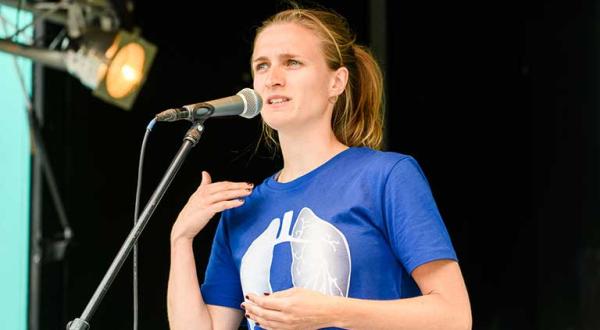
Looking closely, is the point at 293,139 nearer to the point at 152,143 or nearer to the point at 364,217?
the point at 364,217

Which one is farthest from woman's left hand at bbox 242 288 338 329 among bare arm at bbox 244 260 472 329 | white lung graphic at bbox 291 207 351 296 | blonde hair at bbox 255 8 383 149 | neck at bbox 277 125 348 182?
Result: blonde hair at bbox 255 8 383 149

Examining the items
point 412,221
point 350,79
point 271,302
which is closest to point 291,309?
point 271,302

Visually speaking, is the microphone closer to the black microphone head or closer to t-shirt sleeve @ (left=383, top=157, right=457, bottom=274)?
the black microphone head

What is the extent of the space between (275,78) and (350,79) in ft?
0.78

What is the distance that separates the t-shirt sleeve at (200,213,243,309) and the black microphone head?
0.30 m

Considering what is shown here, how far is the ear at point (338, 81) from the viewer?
1.73 metres

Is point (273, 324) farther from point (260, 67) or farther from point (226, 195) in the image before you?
point (260, 67)

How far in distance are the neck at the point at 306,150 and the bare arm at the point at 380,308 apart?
0.33 m

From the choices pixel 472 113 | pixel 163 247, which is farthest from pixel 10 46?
pixel 472 113

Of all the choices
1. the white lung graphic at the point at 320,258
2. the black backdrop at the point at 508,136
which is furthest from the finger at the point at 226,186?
the black backdrop at the point at 508,136

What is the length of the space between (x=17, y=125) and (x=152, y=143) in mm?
500

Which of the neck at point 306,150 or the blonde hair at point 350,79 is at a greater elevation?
the blonde hair at point 350,79

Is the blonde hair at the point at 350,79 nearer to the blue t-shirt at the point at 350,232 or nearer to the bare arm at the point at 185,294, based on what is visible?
the blue t-shirt at the point at 350,232

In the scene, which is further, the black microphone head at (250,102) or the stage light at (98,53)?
the stage light at (98,53)
